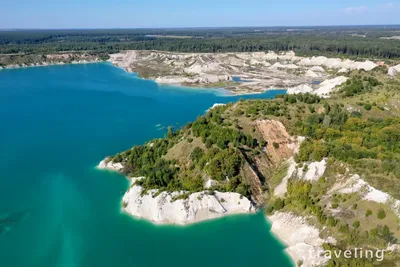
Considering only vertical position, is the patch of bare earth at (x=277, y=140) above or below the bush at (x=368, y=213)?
above

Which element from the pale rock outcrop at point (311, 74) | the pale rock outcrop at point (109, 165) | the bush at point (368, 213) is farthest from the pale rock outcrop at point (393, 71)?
the pale rock outcrop at point (109, 165)

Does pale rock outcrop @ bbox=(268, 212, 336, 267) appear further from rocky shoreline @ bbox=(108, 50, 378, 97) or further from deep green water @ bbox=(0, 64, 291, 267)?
rocky shoreline @ bbox=(108, 50, 378, 97)

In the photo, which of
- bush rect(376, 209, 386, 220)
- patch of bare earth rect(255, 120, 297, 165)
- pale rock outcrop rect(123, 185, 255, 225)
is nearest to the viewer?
bush rect(376, 209, 386, 220)

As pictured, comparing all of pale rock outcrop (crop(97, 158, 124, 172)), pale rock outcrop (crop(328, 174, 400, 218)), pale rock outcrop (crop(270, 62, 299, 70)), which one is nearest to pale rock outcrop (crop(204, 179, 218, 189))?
pale rock outcrop (crop(328, 174, 400, 218))

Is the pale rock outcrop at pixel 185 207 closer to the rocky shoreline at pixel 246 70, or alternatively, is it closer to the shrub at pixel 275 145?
the shrub at pixel 275 145

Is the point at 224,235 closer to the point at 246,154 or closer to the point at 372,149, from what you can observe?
the point at 246,154

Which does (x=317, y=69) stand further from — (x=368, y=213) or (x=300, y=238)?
(x=300, y=238)
